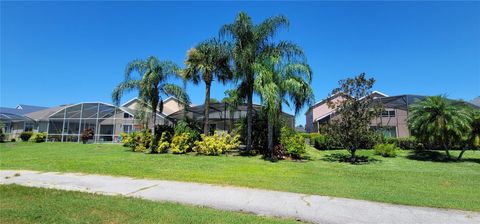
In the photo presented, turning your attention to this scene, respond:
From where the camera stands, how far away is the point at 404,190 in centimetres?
864

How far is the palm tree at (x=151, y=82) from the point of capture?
1966cm

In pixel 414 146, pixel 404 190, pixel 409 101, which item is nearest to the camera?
pixel 404 190

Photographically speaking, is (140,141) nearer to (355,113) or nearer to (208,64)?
(208,64)

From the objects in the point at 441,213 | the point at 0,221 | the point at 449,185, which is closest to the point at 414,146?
the point at 449,185

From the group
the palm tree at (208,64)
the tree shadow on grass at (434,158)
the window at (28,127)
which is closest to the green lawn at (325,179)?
the tree shadow on grass at (434,158)

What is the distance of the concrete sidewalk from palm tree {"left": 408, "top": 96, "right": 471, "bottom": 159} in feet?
41.3

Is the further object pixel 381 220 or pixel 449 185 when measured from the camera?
pixel 449 185

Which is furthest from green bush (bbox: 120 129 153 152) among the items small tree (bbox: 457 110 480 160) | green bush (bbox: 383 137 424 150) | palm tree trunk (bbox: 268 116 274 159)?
small tree (bbox: 457 110 480 160)

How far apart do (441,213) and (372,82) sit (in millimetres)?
10916

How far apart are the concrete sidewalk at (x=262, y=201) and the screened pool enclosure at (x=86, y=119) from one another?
22.7 metres

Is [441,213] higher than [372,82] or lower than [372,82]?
lower

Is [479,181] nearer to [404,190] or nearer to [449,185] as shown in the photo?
[449,185]

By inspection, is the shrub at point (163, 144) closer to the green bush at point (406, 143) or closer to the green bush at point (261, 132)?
the green bush at point (261, 132)

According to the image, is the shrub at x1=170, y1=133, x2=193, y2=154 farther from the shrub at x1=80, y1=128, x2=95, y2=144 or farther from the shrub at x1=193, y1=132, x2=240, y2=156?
the shrub at x1=80, y1=128, x2=95, y2=144
